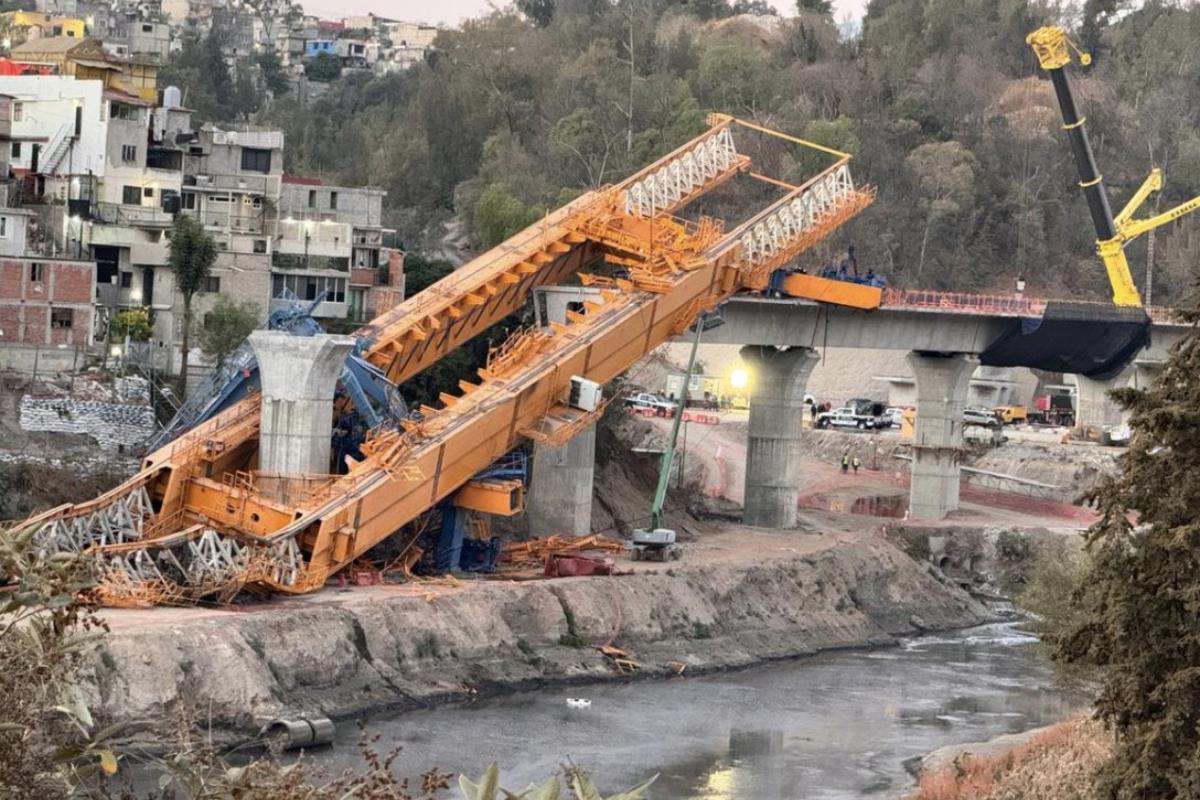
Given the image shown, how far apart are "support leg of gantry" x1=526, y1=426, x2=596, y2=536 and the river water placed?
928cm

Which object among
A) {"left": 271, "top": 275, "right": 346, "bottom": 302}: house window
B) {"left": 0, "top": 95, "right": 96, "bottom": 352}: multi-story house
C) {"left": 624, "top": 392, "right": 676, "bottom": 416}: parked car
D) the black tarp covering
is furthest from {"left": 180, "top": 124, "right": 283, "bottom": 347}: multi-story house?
the black tarp covering

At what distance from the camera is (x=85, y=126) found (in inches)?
3477

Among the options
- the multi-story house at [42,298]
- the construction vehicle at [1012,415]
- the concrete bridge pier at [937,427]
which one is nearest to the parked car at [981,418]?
the construction vehicle at [1012,415]

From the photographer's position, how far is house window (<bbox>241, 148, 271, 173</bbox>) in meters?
93.8

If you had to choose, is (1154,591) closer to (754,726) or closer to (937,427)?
(754,726)

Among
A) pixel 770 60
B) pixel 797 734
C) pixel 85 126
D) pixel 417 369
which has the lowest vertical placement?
pixel 797 734

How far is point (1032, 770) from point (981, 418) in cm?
7202

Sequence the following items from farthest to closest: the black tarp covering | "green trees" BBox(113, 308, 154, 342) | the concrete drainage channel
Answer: the black tarp covering < "green trees" BBox(113, 308, 154, 342) < the concrete drainage channel

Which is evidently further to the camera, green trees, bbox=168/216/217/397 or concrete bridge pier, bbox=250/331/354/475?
green trees, bbox=168/216/217/397

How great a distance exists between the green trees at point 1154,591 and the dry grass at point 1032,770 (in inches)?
360

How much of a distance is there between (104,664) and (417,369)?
24.2 m

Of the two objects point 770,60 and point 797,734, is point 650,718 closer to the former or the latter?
point 797,734

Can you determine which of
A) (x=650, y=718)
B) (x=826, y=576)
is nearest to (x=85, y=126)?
(x=826, y=576)

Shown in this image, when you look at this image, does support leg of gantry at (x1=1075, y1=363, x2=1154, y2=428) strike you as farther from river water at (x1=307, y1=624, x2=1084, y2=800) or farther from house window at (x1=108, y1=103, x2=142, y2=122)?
house window at (x1=108, y1=103, x2=142, y2=122)
